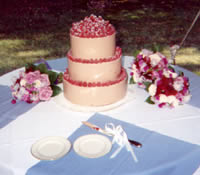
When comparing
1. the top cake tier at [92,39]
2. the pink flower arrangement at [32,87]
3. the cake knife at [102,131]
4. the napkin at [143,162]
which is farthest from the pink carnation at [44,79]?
the napkin at [143,162]

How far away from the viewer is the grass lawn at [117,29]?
302 inches

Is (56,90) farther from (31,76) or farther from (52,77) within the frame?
(31,76)

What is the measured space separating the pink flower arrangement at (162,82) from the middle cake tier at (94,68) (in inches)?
12.2

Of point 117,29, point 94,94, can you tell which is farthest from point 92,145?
point 117,29

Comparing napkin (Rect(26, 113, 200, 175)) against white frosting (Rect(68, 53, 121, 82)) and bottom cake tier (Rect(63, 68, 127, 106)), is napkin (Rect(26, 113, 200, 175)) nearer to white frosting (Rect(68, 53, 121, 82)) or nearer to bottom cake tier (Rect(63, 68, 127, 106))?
bottom cake tier (Rect(63, 68, 127, 106))

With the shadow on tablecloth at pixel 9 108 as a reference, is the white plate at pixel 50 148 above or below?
above

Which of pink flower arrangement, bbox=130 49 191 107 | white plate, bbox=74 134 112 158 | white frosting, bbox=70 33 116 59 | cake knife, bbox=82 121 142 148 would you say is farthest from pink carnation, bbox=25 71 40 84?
pink flower arrangement, bbox=130 49 191 107

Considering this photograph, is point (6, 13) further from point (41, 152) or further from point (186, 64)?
point (41, 152)

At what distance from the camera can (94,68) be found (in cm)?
264

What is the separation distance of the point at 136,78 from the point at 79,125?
81cm

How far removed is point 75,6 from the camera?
11891 mm

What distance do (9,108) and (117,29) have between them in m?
7.26

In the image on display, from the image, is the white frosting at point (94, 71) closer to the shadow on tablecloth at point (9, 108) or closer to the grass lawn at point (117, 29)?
the shadow on tablecloth at point (9, 108)

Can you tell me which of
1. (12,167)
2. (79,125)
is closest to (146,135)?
(79,125)
